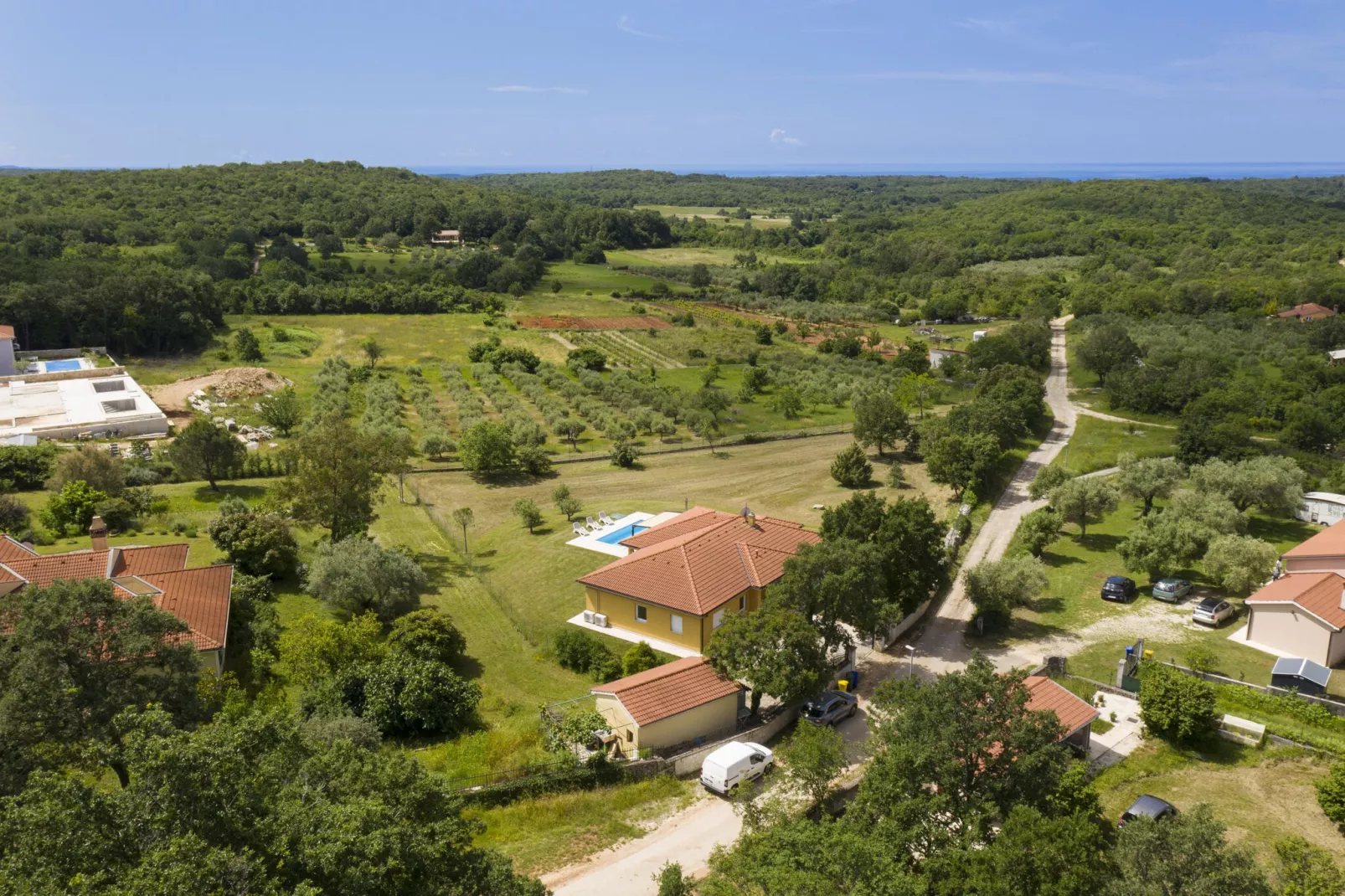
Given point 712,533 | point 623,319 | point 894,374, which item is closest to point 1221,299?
point 894,374

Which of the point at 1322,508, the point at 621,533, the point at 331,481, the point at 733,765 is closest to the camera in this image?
the point at 733,765

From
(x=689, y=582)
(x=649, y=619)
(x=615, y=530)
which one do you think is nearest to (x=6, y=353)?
(x=615, y=530)

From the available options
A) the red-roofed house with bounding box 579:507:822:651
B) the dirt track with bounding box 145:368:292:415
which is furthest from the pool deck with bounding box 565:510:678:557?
the dirt track with bounding box 145:368:292:415

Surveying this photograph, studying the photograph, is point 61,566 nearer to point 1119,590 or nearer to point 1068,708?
point 1068,708

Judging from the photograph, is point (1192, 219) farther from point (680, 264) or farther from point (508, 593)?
point (508, 593)

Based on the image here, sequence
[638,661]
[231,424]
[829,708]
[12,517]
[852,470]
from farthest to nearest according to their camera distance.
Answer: [231,424] < [852,470] < [12,517] < [638,661] < [829,708]

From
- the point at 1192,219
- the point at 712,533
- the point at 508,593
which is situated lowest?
the point at 508,593
